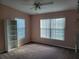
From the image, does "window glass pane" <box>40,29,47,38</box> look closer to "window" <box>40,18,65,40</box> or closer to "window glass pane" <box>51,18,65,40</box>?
"window" <box>40,18,65,40</box>

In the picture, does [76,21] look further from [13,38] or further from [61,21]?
[13,38]

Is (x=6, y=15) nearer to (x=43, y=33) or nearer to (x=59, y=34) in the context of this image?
(x=43, y=33)

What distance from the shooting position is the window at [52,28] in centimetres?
600

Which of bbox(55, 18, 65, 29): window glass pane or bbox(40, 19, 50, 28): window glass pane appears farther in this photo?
bbox(40, 19, 50, 28): window glass pane

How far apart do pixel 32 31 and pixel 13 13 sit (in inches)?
93.0

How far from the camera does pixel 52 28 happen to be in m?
6.51

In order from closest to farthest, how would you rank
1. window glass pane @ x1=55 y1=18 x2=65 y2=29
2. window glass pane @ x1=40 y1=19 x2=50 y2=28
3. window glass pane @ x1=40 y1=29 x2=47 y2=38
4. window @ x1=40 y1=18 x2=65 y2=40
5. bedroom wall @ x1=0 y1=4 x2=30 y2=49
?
1. bedroom wall @ x1=0 y1=4 x2=30 y2=49
2. window glass pane @ x1=55 y1=18 x2=65 y2=29
3. window @ x1=40 y1=18 x2=65 y2=40
4. window glass pane @ x1=40 y1=19 x2=50 y2=28
5. window glass pane @ x1=40 y1=29 x2=47 y2=38

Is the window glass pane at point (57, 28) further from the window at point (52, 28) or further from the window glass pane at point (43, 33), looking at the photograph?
the window glass pane at point (43, 33)

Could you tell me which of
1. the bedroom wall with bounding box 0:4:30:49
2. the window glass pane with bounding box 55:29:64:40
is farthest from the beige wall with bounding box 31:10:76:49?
the bedroom wall with bounding box 0:4:30:49

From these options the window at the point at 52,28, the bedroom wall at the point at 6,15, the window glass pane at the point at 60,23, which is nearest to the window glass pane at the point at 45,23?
the window at the point at 52,28

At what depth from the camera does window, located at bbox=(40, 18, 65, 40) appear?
19.7 feet

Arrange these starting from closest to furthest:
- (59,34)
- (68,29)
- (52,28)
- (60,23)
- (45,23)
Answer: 1. (68,29)
2. (60,23)
3. (59,34)
4. (52,28)
5. (45,23)

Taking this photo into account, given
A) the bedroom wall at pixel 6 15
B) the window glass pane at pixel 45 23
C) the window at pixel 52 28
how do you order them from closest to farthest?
1. the bedroom wall at pixel 6 15
2. the window at pixel 52 28
3. the window glass pane at pixel 45 23

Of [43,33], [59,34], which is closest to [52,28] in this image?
[59,34]
